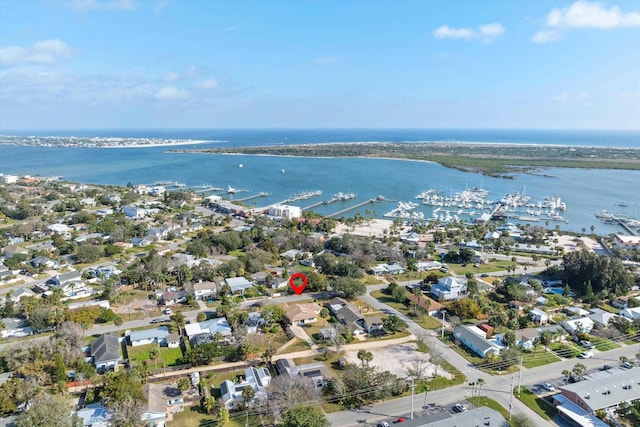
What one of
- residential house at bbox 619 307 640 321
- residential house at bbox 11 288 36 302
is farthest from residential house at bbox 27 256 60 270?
residential house at bbox 619 307 640 321

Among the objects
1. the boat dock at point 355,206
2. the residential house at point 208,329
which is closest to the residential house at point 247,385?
the residential house at point 208,329

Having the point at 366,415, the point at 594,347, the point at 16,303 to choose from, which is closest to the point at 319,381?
the point at 366,415

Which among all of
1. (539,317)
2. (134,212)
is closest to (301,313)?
(539,317)

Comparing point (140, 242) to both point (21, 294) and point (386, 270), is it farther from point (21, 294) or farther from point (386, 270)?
point (386, 270)

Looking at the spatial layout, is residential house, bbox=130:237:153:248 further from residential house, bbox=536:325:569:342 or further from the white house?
residential house, bbox=536:325:569:342

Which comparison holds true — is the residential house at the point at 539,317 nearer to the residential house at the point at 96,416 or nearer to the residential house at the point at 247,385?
the residential house at the point at 247,385

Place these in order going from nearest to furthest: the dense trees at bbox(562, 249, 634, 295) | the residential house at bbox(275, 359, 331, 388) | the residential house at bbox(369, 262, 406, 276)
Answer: the residential house at bbox(275, 359, 331, 388), the dense trees at bbox(562, 249, 634, 295), the residential house at bbox(369, 262, 406, 276)
